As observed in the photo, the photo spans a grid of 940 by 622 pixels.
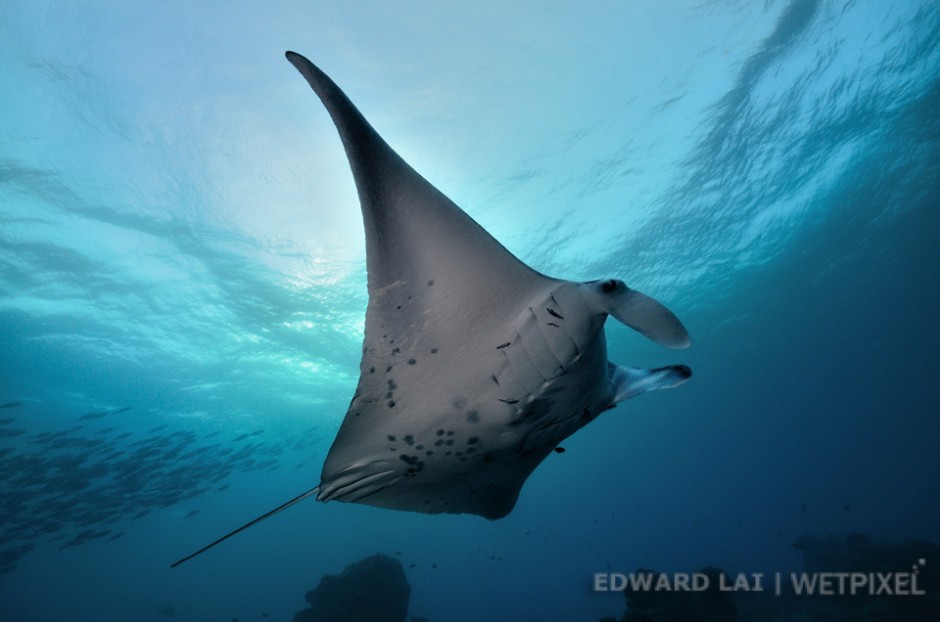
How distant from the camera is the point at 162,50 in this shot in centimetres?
873

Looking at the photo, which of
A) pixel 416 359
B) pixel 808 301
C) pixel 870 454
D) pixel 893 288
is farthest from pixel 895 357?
pixel 416 359

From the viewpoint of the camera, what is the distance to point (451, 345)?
2383 mm

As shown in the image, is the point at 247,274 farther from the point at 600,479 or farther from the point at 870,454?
the point at 870,454

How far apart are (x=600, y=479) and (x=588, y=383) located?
97.9 meters

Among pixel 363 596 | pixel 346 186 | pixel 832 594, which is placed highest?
Result: pixel 346 186

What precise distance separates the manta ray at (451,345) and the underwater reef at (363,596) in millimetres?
14892

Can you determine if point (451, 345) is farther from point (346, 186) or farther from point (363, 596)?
point (363, 596)

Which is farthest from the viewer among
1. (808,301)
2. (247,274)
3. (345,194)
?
(808,301)

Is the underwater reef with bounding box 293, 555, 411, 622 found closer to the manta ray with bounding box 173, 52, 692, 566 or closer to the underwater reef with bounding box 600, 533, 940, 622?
the underwater reef with bounding box 600, 533, 940, 622

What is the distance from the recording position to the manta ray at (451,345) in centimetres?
195

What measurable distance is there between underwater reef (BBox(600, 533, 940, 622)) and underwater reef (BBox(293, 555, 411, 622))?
8364mm

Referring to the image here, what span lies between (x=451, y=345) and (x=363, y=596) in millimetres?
16313

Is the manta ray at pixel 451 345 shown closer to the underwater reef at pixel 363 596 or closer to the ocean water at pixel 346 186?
the ocean water at pixel 346 186

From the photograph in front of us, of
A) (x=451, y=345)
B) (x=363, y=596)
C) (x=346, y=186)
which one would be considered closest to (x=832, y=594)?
(x=363, y=596)
